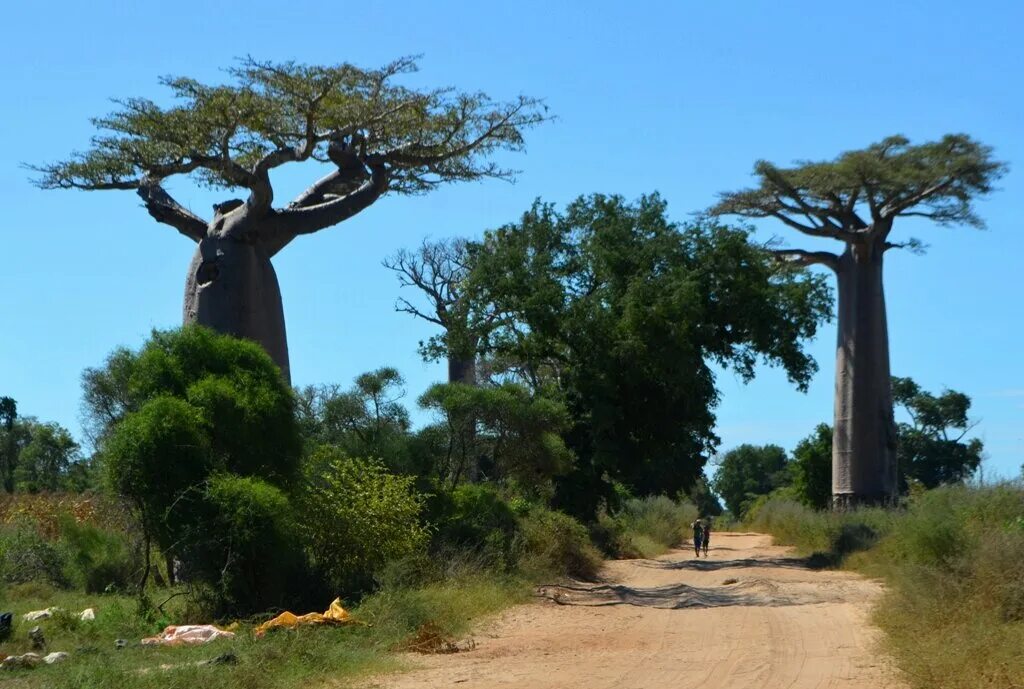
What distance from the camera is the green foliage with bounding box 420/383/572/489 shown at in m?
20.3

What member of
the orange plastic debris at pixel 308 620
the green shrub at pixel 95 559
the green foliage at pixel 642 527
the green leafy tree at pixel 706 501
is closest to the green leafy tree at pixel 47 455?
the green foliage at pixel 642 527

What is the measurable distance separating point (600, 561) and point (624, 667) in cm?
1424

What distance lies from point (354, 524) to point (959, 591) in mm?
7328

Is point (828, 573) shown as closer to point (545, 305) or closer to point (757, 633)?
point (545, 305)

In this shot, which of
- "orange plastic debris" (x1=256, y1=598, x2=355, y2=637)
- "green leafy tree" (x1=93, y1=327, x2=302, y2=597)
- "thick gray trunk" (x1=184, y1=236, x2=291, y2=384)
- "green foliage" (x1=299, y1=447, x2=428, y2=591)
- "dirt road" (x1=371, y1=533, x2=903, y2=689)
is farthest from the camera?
"thick gray trunk" (x1=184, y1=236, x2=291, y2=384)

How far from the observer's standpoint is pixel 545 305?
84.0 feet

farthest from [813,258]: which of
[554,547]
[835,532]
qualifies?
[554,547]

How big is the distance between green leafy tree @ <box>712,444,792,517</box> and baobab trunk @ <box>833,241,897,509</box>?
2215 inches

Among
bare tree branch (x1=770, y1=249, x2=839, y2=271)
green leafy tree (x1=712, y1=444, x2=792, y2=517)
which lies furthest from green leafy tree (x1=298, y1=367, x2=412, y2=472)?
green leafy tree (x1=712, y1=444, x2=792, y2=517)

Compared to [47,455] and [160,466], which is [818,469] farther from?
[160,466]

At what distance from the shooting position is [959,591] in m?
11.9

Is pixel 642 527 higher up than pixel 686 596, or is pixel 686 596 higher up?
pixel 642 527

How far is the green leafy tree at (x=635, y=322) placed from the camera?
25.5 metres

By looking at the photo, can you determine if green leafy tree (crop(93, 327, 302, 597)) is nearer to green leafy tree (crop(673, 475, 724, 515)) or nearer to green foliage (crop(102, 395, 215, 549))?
green foliage (crop(102, 395, 215, 549))
